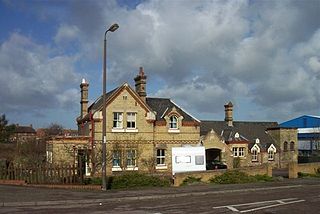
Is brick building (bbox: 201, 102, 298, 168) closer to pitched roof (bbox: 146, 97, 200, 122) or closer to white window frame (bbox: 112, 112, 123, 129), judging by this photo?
pitched roof (bbox: 146, 97, 200, 122)

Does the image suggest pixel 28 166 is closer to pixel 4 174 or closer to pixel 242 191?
pixel 4 174

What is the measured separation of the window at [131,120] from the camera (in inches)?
1804

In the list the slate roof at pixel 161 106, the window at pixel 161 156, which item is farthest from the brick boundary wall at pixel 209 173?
the slate roof at pixel 161 106

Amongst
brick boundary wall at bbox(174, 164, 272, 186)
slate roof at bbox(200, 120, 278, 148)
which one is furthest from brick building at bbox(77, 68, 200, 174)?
brick boundary wall at bbox(174, 164, 272, 186)

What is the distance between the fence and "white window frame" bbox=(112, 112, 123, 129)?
18.7m

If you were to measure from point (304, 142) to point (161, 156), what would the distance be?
172 feet

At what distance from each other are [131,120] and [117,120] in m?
1.52

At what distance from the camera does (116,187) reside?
84.1 ft

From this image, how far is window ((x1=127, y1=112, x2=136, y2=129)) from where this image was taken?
4581cm

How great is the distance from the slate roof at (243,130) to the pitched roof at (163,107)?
33.8ft

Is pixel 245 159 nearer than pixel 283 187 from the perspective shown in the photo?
No

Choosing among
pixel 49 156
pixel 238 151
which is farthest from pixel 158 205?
pixel 238 151

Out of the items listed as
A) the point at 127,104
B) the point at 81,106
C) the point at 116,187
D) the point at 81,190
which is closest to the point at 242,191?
the point at 116,187

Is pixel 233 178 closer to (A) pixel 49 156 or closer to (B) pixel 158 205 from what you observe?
(B) pixel 158 205
